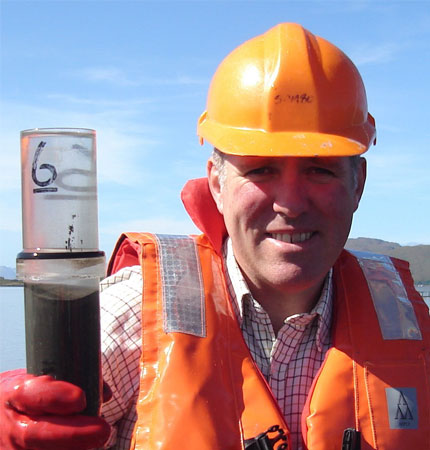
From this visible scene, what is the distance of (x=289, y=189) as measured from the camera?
9.84 ft

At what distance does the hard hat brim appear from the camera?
3.01m

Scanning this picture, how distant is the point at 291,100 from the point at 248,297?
0.87 m

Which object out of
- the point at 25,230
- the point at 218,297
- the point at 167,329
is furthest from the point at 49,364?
the point at 218,297

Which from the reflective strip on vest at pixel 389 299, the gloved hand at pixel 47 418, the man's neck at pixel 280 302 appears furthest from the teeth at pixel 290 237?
the gloved hand at pixel 47 418

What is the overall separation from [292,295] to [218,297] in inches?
12.7

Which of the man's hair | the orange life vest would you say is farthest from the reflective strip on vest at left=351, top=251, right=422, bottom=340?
the man's hair

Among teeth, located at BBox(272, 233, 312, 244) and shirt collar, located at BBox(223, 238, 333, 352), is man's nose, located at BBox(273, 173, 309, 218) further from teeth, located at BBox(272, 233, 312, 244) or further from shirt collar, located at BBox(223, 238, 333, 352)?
shirt collar, located at BBox(223, 238, 333, 352)

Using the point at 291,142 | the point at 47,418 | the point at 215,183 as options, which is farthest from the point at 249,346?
the point at 47,418

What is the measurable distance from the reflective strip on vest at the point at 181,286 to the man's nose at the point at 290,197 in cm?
52

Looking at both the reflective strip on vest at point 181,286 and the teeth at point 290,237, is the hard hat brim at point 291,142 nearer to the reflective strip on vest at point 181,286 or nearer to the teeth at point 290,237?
the teeth at point 290,237

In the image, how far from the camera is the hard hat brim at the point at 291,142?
301 cm

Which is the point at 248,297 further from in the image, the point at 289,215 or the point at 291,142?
the point at 291,142

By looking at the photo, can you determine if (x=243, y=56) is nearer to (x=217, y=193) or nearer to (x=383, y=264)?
(x=217, y=193)

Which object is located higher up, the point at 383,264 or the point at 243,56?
the point at 243,56
